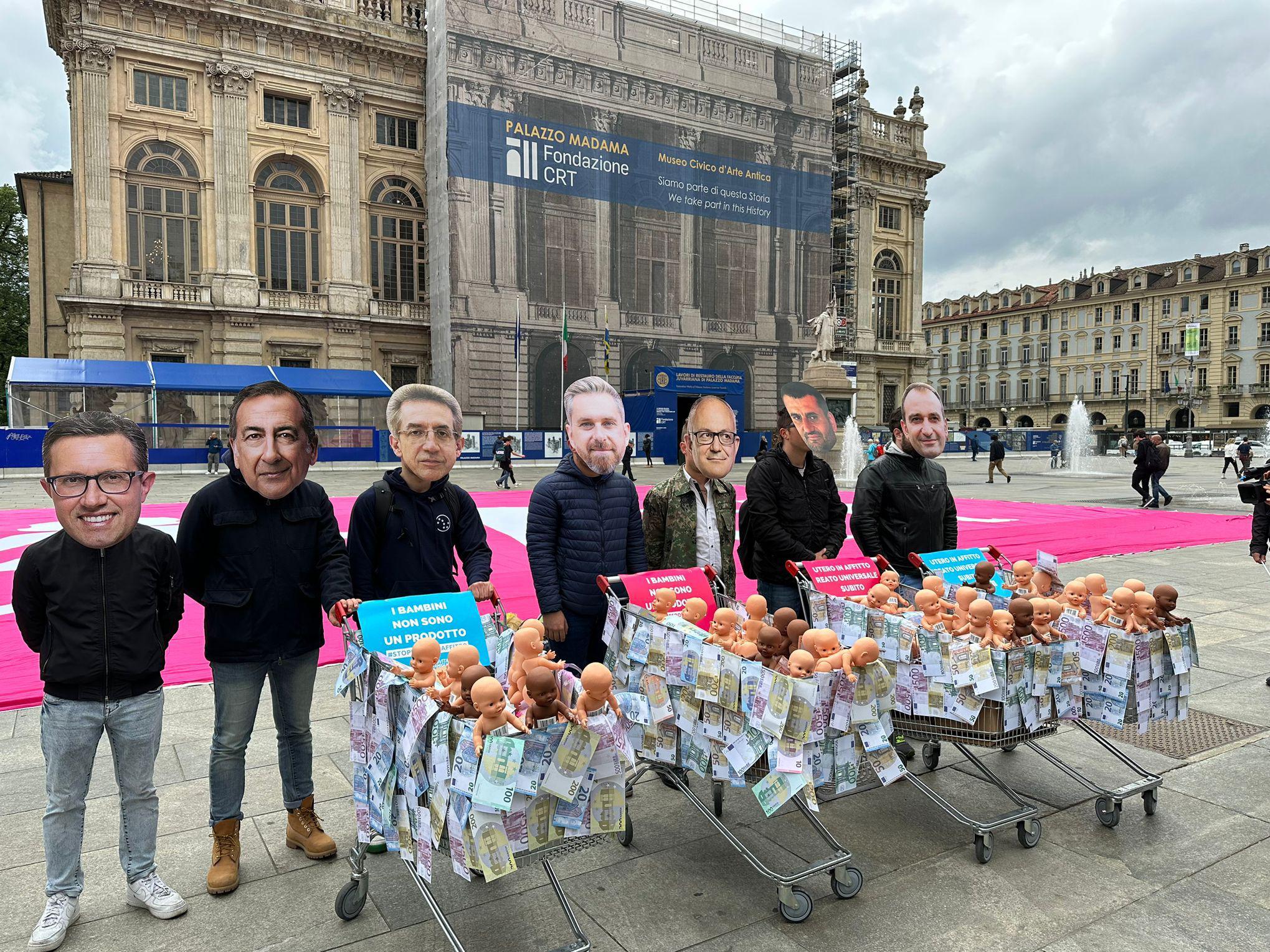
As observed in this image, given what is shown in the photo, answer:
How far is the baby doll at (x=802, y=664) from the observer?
120 inches

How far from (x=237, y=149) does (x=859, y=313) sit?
114 feet

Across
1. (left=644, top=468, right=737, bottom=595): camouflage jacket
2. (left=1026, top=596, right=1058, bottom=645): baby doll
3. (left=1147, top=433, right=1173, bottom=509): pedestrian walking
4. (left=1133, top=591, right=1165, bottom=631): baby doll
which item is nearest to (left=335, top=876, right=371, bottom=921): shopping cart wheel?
(left=644, top=468, right=737, bottom=595): camouflage jacket

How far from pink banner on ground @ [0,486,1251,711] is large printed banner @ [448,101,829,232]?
65.9 feet

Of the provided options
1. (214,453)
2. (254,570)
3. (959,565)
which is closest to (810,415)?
(959,565)

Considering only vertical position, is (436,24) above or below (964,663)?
above

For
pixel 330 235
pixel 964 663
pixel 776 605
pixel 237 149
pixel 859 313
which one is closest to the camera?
pixel 964 663

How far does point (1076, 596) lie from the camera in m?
3.84

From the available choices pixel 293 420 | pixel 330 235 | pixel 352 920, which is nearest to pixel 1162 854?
pixel 352 920

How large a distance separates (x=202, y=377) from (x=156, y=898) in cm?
3088

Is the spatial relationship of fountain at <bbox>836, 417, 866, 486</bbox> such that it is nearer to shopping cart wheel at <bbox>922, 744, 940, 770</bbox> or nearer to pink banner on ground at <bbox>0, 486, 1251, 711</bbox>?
pink banner on ground at <bbox>0, 486, 1251, 711</bbox>

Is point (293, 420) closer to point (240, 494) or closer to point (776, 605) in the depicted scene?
point (240, 494)

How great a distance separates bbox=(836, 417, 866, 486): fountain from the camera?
26.2 metres

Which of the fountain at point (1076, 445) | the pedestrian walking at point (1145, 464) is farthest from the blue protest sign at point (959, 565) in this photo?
the fountain at point (1076, 445)

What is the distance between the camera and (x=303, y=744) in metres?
3.69
